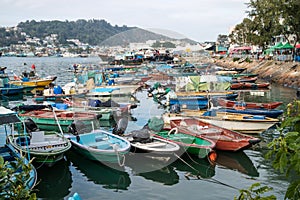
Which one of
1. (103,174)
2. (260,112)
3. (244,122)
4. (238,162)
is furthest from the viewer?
(260,112)

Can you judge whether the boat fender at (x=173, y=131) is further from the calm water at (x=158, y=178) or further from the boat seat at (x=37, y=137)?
the boat seat at (x=37, y=137)

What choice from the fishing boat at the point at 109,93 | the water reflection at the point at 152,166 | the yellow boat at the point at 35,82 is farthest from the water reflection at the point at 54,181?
the yellow boat at the point at 35,82

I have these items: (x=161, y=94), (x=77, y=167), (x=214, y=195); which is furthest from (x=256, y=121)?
(x=161, y=94)

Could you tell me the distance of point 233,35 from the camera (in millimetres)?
87188

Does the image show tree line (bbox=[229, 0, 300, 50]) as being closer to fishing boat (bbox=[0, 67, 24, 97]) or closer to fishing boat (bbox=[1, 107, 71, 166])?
fishing boat (bbox=[0, 67, 24, 97])

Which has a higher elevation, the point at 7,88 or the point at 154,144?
the point at 7,88

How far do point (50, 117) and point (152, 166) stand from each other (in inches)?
335

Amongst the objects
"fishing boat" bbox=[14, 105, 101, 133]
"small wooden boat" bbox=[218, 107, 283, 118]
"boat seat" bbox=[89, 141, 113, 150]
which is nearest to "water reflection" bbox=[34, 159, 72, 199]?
"boat seat" bbox=[89, 141, 113, 150]

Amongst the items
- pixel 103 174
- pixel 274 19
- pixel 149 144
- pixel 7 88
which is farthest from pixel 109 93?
pixel 274 19

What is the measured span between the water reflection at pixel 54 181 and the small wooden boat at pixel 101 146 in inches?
A: 38.2

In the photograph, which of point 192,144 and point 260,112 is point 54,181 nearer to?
point 192,144

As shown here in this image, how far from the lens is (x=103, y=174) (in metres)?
12.1

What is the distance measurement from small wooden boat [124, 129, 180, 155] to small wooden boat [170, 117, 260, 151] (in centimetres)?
154

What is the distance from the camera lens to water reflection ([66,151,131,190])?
37.2 feet
